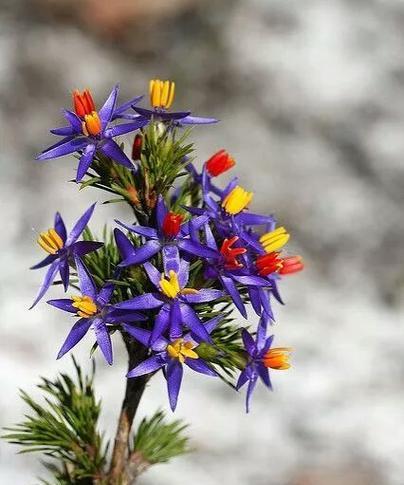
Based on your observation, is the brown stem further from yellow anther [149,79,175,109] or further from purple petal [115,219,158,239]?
yellow anther [149,79,175,109]

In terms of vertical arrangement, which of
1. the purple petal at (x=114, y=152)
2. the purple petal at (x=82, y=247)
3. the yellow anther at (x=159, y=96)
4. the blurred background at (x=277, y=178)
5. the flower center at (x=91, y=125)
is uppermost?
the blurred background at (x=277, y=178)

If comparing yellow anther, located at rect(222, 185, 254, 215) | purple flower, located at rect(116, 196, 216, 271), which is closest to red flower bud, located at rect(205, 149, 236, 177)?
yellow anther, located at rect(222, 185, 254, 215)

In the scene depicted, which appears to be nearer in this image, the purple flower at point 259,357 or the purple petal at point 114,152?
the purple petal at point 114,152

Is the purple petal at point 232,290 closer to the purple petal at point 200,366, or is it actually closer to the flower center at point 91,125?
the purple petal at point 200,366

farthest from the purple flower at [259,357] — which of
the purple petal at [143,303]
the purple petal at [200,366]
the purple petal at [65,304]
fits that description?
the purple petal at [65,304]

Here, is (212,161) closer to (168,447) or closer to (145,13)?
(168,447)

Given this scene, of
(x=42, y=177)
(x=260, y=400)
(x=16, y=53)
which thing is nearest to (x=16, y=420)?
(x=260, y=400)

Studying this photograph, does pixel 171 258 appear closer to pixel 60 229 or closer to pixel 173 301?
pixel 173 301
